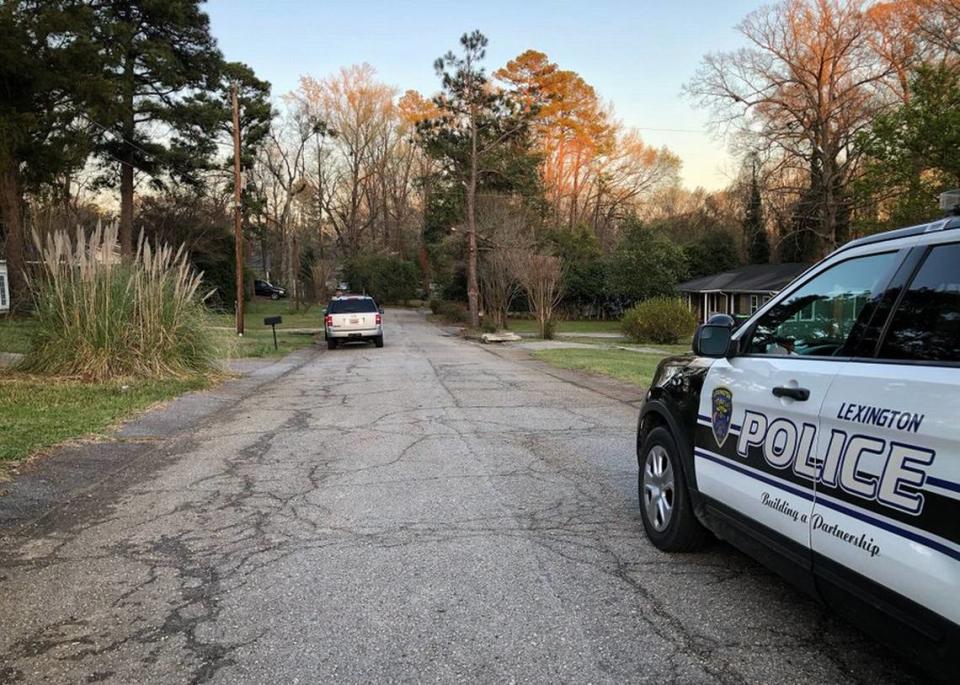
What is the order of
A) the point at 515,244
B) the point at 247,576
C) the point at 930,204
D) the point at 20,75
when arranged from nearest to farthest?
the point at 247,576 → the point at 930,204 → the point at 20,75 → the point at 515,244

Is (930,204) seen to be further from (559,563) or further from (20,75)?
(20,75)

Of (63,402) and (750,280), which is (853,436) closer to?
(63,402)

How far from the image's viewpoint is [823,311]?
346 cm

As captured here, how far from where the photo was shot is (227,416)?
398 inches

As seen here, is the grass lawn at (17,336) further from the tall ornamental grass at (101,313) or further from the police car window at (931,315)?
the police car window at (931,315)

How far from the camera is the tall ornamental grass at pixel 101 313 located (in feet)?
38.8

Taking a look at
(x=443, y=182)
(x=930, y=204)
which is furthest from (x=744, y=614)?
(x=443, y=182)

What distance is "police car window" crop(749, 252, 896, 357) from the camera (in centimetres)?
307

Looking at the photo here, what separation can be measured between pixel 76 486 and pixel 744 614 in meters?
5.39

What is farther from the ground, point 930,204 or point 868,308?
point 930,204

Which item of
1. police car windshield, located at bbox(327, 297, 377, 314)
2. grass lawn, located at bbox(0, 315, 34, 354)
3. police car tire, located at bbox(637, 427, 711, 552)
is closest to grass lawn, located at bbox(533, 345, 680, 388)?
police car windshield, located at bbox(327, 297, 377, 314)

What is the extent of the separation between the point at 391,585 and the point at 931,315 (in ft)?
9.54

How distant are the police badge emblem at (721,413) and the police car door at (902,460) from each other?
818 millimetres

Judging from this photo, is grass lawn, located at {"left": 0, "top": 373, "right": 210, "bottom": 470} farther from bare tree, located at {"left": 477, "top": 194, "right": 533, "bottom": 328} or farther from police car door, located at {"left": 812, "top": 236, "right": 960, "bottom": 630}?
bare tree, located at {"left": 477, "top": 194, "right": 533, "bottom": 328}
